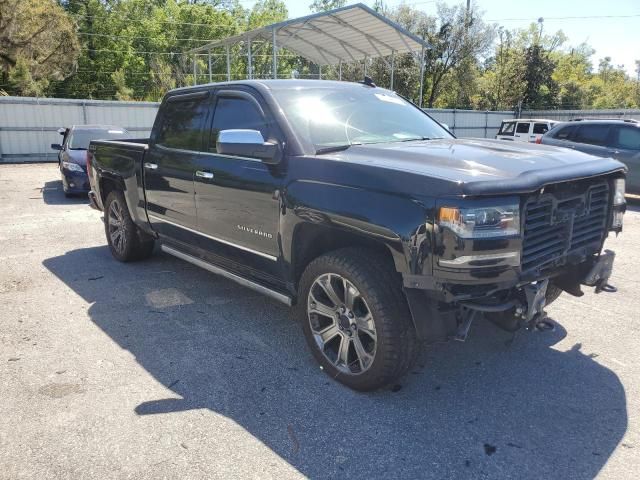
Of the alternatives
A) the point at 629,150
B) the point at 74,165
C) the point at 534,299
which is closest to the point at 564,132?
the point at 629,150

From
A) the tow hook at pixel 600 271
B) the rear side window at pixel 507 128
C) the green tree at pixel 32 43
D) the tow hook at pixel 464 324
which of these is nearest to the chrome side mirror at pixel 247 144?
the tow hook at pixel 464 324

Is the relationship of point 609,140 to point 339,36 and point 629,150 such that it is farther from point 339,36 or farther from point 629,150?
point 339,36

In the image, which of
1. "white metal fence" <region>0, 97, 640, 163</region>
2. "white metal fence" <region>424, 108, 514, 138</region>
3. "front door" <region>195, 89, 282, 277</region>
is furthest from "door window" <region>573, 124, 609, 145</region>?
"white metal fence" <region>0, 97, 640, 163</region>

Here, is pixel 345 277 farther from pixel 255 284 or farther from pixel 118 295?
pixel 118 295

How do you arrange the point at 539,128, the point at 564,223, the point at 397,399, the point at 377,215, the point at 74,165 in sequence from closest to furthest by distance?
the point at 377,215 → the point at 564,223 → the point at 397,399 → the point at 74,165 → the point at 539,128

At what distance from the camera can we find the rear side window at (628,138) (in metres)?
10.5

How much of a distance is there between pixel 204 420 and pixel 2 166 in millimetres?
18874

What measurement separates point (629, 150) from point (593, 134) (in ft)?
2.64

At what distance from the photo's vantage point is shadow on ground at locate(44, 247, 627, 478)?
2.67 meters

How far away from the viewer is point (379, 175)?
9.68 ft

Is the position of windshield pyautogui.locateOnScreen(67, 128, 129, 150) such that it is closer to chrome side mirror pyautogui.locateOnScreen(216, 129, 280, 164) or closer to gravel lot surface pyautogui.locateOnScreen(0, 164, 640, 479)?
gravel lot surface pyautogui.locateOnScreen(0, 164, 640, 479)

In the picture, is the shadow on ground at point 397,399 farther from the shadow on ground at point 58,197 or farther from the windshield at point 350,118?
the shadow on ground at point 58,197

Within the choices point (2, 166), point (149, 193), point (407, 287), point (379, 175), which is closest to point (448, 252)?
point (407, 287)

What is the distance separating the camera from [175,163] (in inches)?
189
